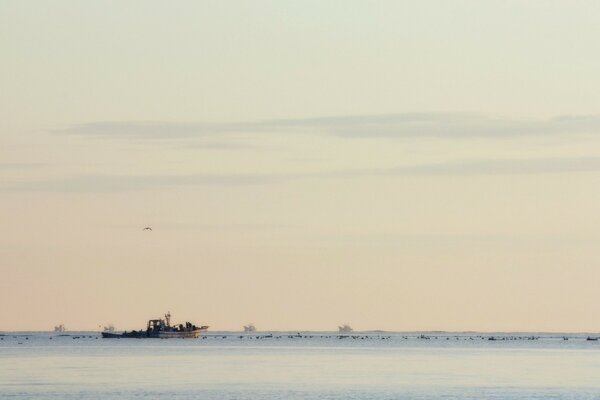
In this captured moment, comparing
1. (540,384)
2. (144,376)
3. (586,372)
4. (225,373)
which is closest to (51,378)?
(144,376)

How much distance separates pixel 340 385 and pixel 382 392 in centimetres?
1169

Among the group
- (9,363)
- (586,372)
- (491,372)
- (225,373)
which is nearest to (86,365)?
→ (9,363)

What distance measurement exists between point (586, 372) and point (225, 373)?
44.1 metres

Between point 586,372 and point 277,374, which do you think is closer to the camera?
point 277,374

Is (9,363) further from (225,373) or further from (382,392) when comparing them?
(382,392)

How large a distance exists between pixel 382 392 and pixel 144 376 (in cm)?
3475

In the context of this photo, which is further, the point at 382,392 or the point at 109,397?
the point at 382,392

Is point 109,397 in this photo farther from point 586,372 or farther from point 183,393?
point 586,372

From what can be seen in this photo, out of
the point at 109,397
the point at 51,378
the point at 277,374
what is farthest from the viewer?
the point at 277,374

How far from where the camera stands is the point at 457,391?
128 metres

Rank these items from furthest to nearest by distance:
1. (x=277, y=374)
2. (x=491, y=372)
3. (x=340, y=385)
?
(x=491, y=372) → (x=277, y=374) → (x=340, y=385)

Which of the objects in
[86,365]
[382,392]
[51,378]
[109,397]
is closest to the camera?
[109,397]

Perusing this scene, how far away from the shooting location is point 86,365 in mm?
181875

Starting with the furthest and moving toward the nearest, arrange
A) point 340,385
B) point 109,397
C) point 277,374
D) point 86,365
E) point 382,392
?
point 86,365 → point 277,374 → point 340,385 → point 382,392 → point 109,397
